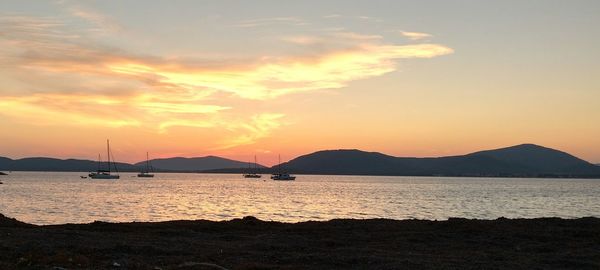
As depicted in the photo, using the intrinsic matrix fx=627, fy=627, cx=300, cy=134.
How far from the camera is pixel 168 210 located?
6781cm

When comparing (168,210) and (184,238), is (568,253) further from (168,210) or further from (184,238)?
(168,210)

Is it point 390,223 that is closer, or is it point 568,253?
point 568,253

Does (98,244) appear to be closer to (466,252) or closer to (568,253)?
(466,252)

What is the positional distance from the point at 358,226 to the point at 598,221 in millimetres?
12484

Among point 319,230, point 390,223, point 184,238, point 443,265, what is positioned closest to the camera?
point 443,265

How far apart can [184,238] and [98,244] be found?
4027 mm

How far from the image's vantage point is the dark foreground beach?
18328mm

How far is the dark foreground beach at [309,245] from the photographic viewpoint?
60.1 ft

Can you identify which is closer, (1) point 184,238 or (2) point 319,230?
(1) point 184,238

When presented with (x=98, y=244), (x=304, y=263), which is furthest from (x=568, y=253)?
(x=98, y=244)

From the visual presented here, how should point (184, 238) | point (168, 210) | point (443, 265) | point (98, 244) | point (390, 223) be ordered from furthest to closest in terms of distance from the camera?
point (168, 210), point (390, 223), point (184, 238), point (98, 244), point (443, 265)

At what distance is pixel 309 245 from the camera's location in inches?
910

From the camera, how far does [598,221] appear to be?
3161 centimetres

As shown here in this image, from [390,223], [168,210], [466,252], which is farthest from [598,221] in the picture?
[168,210]
